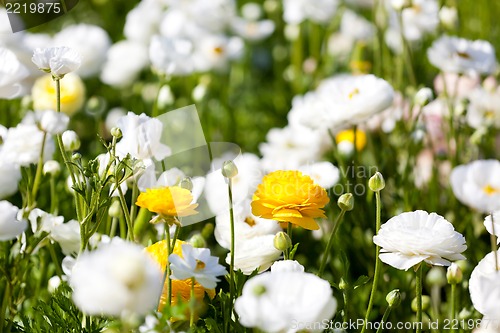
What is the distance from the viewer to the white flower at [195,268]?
27.3 inches

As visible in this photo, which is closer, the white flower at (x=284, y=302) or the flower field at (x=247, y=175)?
the white flower at (x=284, y=302)

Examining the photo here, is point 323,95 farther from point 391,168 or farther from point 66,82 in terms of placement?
point 66,82

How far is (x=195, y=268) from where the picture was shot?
713 millimetres

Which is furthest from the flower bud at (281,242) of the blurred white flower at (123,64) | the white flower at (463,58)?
the blurred white flower at (123,64)

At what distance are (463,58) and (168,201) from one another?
0.72 m

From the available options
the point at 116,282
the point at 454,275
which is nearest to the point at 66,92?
the point at 454,275

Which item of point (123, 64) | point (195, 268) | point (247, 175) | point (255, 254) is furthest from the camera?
point (123, 64)

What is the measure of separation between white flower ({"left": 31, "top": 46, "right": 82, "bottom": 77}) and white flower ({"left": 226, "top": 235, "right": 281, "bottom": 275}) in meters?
0.27

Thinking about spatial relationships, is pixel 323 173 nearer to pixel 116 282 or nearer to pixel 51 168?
pixel 51 168

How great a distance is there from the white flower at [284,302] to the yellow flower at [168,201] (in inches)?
5.6

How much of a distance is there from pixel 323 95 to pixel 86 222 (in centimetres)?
52

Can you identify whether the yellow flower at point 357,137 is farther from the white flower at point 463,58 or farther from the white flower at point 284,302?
the white flower at point 284,302

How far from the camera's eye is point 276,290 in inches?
23.9

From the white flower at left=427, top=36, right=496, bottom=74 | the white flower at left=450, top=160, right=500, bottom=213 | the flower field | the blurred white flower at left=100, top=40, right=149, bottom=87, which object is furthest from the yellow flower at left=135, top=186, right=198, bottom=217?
the blurred white flower at left=100, top=40, right=149, bottom=87
